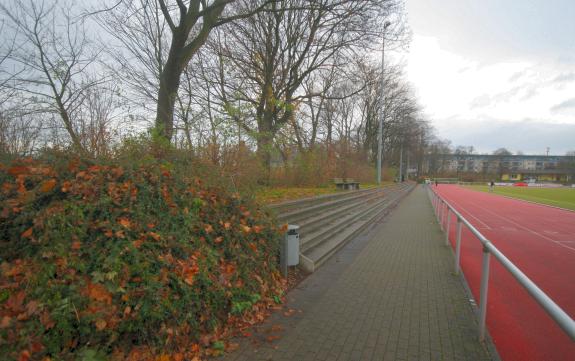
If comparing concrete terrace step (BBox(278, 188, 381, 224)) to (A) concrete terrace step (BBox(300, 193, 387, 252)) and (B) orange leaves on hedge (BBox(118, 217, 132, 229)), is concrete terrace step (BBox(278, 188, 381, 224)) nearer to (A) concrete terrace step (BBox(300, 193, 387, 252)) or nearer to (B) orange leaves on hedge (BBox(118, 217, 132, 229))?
(A) concrete terrace step (BBox(300, 193, 387, 252))

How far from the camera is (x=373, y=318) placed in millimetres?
3721

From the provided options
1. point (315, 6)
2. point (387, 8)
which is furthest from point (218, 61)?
point (387, 8)

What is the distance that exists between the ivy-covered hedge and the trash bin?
2.79 ft

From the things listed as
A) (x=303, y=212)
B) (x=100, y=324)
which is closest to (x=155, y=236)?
(x=100, y=324)

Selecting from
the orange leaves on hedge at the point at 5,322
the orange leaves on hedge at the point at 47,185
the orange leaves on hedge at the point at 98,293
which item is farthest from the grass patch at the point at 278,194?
the orange leaves on hedge at the point at 5,322

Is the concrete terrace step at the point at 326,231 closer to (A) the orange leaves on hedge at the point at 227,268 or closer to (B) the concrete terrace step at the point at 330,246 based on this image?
(B) the concrete terrace step at the point at 330,246

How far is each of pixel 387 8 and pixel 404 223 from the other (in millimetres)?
7694

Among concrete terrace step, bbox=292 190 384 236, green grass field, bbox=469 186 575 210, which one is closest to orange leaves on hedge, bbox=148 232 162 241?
concrete terrace step, bbox=292 190 384 236

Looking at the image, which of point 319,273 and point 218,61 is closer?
point 319,273

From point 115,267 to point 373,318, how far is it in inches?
118

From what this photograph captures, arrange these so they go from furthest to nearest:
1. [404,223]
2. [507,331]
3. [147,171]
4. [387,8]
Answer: [404,223] < [387,8] < [147,171] < [507,331]

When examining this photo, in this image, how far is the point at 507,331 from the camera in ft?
11.7

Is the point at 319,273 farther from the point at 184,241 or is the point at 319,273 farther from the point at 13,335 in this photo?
the point at 13,335

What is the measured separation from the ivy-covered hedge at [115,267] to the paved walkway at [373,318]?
1.51 feet
